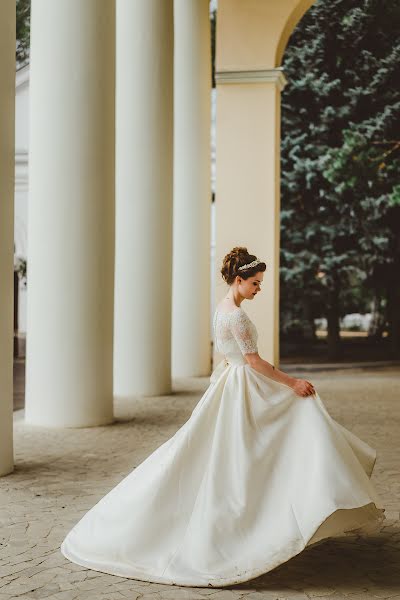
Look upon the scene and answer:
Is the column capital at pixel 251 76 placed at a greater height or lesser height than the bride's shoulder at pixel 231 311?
greater

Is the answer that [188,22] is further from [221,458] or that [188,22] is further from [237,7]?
[221,458]

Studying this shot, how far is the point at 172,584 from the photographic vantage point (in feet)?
16.8

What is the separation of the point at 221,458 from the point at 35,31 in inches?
283

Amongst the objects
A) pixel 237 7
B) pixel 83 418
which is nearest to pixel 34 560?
pixel 83 418

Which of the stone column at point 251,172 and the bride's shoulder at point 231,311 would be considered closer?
the bride's shoulder at point 231,311

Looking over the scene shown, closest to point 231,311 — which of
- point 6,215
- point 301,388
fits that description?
point 301,388

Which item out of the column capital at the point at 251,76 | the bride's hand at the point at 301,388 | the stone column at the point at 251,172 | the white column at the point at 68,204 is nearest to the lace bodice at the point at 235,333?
the bride's hand at the point at 301,388

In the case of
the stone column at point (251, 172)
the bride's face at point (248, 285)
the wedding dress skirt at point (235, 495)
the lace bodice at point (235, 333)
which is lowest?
the wedding dress skirt at point (235, 495)

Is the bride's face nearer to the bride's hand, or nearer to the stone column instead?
the bride's hand

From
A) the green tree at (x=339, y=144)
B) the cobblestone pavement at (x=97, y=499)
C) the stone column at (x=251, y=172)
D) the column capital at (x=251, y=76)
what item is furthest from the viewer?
the green tree at (x=339, y=144)

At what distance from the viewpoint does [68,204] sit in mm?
10820

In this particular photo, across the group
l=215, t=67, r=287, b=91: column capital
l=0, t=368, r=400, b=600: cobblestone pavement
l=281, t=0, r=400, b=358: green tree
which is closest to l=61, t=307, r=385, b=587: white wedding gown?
l=0, t=368, r=400, b=600: cobblestone pavement

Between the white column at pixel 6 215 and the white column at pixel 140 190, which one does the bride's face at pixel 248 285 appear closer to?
the white column at pixel 6 215

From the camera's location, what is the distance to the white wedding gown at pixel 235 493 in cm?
511
